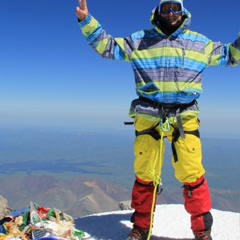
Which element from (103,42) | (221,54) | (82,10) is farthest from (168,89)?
(82,10)

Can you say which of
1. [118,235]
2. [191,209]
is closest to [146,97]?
[191,209]

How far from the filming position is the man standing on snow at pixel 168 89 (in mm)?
4391

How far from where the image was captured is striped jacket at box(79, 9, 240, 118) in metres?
4.37

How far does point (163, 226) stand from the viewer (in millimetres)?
5957

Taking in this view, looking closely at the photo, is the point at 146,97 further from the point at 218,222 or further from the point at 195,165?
the point at 218,222

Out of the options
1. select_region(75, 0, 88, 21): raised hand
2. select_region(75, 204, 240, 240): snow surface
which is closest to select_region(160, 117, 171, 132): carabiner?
select_region(75, 0, 88, 21): raised hand

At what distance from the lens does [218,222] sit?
A: 6129 millimetres

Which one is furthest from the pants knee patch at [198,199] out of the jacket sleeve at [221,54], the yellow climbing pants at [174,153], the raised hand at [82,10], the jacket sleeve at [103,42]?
the raised hand at [82,10]

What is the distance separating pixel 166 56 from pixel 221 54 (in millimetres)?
996

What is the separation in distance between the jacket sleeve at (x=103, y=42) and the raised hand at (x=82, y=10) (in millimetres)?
64

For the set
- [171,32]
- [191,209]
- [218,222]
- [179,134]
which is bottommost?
[218,222]

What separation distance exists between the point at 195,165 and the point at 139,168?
35.6 inches

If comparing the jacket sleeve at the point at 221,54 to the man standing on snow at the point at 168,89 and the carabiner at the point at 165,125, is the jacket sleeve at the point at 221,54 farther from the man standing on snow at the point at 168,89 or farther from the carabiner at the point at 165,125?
the carabiner at the point at 165,125

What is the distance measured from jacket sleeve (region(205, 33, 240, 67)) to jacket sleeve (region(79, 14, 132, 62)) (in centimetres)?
134
